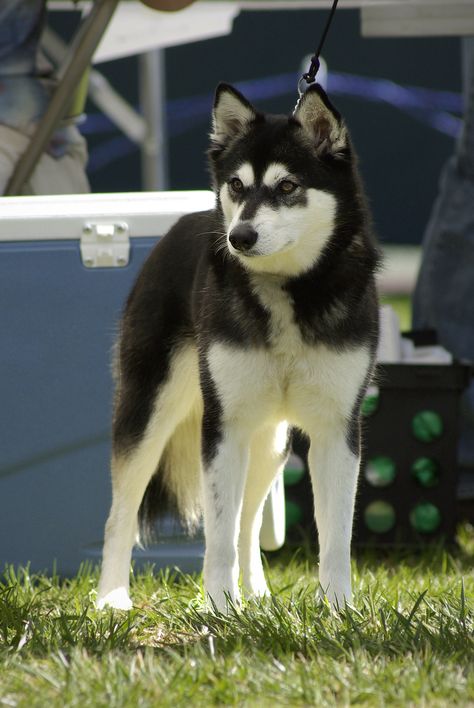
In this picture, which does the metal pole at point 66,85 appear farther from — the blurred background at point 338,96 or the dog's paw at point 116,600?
the blurred background at point 338,96

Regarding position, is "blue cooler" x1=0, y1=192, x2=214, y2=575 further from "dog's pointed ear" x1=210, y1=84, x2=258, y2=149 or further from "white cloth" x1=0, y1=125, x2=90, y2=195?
"dog's pointed ear" x1=210, y1=84, x2=258, y2=149

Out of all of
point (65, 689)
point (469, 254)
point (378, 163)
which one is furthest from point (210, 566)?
point (378, 163)

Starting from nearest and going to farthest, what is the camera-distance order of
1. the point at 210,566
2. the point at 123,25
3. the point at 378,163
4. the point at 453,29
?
the point at 210,566 → the point at 453,29 → the point at 123,25 → the point at 378,163

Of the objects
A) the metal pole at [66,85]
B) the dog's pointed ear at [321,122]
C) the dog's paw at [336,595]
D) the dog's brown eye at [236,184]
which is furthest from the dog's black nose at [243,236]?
the metal pole at [66,85]

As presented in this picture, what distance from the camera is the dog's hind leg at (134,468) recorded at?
10.5ft

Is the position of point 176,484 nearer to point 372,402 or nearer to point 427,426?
point 372,402

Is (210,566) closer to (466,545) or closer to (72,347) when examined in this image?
(72,347)

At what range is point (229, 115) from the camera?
2.96 metres

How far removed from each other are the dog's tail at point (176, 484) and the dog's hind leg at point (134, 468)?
8cm

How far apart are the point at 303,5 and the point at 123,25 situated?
4.54ft

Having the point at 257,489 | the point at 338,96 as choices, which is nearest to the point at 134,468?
the point at 257,489

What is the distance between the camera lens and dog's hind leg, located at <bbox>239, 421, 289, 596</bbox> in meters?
3.33

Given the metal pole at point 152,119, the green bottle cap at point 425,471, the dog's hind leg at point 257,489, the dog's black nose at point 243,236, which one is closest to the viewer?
the dog's black nose at point 243,236

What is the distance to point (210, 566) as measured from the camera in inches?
116
